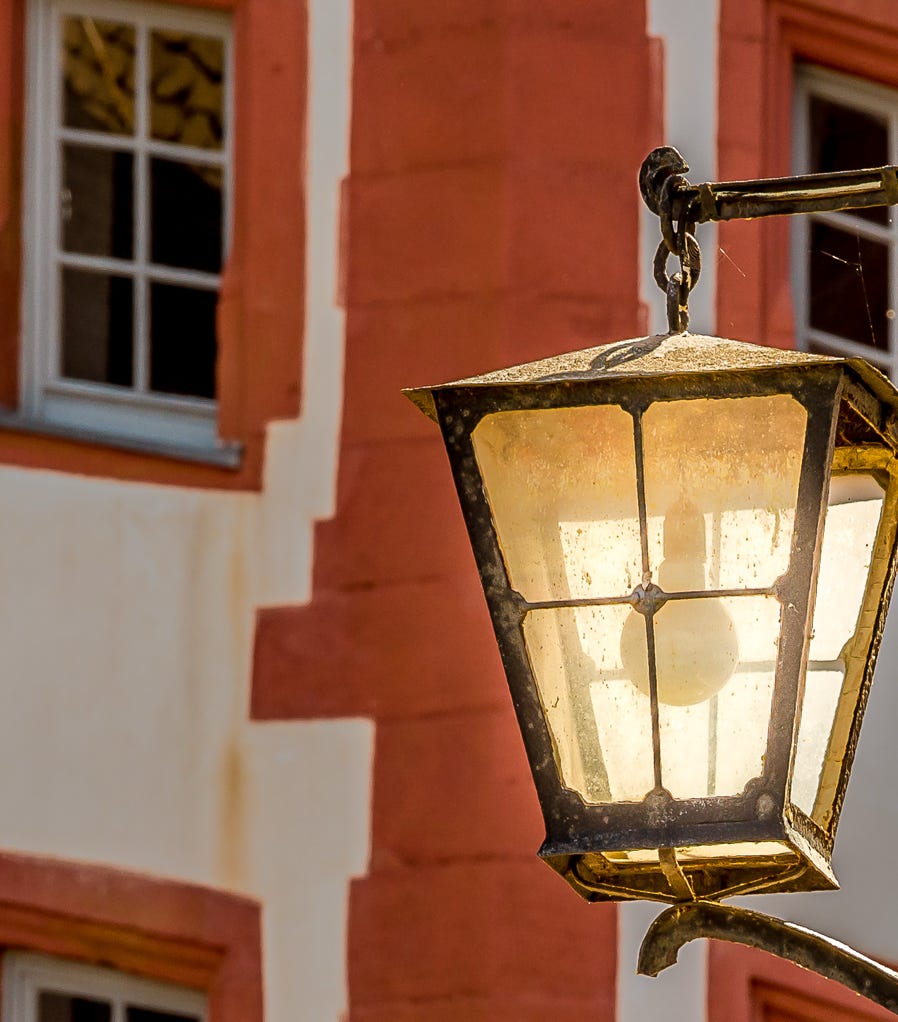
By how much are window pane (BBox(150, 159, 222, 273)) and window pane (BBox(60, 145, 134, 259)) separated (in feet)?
0.25

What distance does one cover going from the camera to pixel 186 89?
744 cm

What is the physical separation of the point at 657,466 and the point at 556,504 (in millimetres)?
149

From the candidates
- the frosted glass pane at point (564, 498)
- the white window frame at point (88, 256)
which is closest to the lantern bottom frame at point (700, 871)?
the frosted glass pane at point (564, 498)

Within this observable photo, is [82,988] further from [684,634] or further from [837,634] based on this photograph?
[684,634]

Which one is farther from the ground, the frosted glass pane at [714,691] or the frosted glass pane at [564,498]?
the frosted glass pane at [564,498]

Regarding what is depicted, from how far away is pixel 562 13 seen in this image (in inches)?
273

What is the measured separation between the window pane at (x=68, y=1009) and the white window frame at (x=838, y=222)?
2283 millimetres

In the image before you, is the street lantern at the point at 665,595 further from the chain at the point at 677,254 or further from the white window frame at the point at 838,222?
the white window frame at the point at 838,222

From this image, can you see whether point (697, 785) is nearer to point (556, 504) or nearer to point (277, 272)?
point (556, 504)

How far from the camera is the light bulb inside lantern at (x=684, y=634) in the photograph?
3.55m

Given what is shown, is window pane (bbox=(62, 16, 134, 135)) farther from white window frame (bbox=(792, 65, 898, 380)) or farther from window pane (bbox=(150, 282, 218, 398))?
white window frame (bbox=(792, 65, 898, 380))

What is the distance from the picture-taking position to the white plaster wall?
6613mm

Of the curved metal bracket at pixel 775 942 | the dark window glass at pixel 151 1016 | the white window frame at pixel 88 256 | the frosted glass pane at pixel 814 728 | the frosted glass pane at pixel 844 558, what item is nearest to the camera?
the curved metal bracket at pixel 775 942

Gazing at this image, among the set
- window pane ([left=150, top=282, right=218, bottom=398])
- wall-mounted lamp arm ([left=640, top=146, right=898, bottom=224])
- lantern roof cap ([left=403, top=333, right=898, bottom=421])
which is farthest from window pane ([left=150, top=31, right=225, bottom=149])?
lantern roof cap ([left=403, top=333, right=898, bottom=421])
